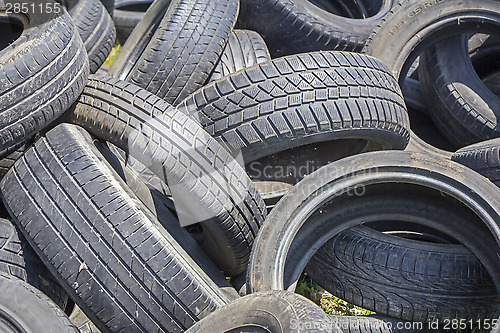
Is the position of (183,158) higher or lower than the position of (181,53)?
lower

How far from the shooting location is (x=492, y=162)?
2.90 metres

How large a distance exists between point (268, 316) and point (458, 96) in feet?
7.78

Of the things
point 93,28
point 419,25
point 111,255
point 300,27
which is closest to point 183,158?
point 111,255

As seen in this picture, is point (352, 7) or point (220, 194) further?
point (352, 7)

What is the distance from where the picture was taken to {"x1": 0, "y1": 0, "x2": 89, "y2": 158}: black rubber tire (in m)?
2.56

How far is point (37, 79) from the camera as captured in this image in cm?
262

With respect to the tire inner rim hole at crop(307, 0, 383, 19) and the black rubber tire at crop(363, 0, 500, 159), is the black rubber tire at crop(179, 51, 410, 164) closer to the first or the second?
the black rubber tire at crop(363, 0, 500, 159)

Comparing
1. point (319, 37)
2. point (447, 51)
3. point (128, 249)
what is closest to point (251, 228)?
point (128, 249)

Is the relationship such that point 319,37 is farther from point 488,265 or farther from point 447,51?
point 488,265

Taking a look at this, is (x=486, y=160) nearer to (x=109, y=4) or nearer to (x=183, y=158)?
(x=183, y=158)

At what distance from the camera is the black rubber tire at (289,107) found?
112 inches

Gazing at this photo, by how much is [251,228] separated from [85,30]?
5.95 ft

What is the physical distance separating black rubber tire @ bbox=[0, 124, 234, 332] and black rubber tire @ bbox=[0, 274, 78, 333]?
15 centimetres

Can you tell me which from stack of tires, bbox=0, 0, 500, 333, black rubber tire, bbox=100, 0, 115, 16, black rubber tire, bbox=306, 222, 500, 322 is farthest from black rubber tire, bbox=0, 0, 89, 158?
black rubber tire, bbox=100, 0, 115, 16
